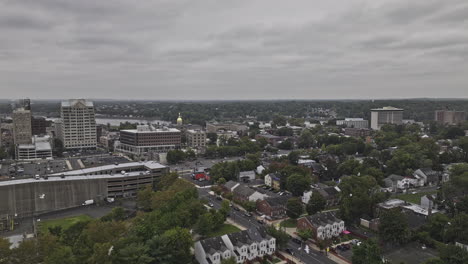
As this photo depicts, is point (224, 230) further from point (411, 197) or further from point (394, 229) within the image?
point (411, 197)

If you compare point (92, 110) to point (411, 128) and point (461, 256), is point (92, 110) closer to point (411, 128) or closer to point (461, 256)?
point (461, 256)

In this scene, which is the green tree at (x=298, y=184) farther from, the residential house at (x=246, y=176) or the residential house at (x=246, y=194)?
the residential house at (x=246, y=176)

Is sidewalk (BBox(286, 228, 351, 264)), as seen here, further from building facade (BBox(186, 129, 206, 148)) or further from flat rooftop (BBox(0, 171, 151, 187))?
building facade (BBox(186, 129, 206, 148))

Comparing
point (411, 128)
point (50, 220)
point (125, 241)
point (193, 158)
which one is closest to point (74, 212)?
point (50, 220)

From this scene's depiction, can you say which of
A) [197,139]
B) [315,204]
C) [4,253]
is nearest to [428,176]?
[315,204]

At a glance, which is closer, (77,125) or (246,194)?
(246,194)

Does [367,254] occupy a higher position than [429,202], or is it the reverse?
[367,254]
